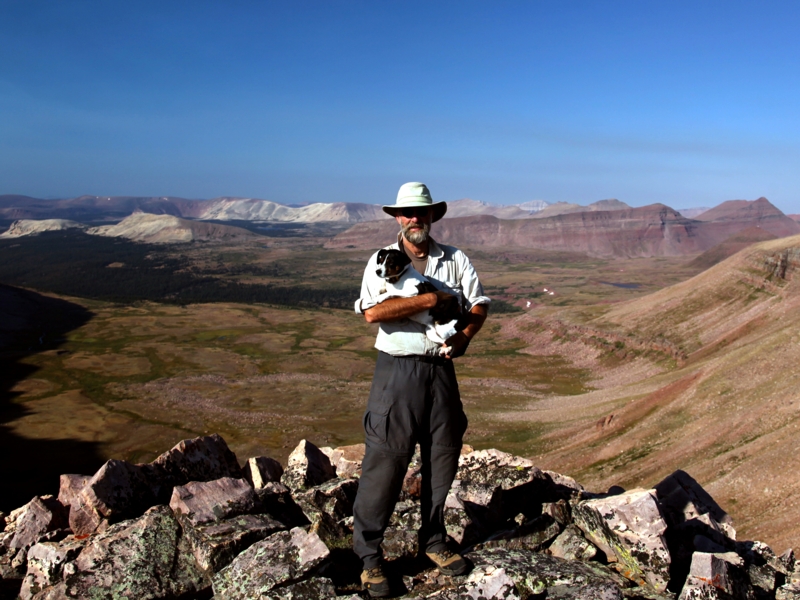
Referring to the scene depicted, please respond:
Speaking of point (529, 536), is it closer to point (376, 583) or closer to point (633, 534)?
point (633, 534)

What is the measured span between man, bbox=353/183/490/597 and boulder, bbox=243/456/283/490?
4118mm

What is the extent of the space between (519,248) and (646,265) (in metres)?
46.9

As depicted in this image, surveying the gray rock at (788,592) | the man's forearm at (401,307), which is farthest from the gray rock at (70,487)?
the gray rock at (788,592)

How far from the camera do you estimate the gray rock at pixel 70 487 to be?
805cm

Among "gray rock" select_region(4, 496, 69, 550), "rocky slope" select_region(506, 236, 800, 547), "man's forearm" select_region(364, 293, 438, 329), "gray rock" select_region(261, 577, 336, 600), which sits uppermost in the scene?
"man's forearm" select_region(364, 293, 438, 329)

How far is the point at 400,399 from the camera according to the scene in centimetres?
585

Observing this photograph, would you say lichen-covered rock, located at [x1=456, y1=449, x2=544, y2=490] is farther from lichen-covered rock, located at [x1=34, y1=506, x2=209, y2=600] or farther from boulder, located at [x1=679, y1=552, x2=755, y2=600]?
lichen-covered rock, located at [x1=34, y1=506, x2=209, y2=600]

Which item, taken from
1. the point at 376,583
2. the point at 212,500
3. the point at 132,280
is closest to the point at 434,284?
the point at 376,583

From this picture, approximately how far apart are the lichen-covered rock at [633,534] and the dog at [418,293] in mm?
2973

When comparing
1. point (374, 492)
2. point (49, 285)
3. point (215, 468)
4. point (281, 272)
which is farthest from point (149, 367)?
point (281, 272)

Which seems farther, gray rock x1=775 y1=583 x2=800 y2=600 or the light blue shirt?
gray rock x1=775 y1=583 x2=800 y2=600

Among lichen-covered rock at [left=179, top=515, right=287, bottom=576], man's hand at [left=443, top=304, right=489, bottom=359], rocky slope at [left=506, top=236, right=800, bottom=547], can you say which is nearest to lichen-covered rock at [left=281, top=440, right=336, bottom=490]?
lichen-covered rock at [left=179, top=515, right=287, bottom=576]

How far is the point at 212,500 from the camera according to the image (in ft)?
22.9

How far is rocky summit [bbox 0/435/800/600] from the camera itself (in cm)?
579
